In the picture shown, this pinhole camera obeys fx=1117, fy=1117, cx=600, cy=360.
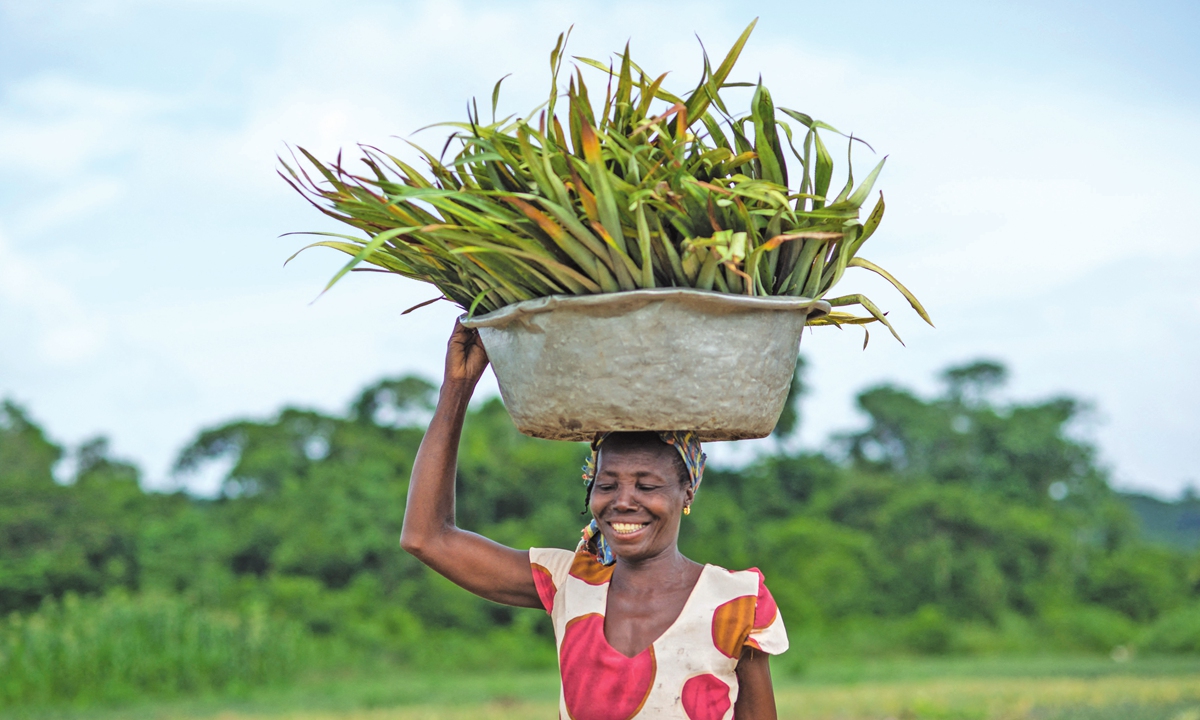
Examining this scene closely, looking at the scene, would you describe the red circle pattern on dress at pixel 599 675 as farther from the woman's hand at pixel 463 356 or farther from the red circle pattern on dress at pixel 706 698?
the woman's hand at pixel 463 356

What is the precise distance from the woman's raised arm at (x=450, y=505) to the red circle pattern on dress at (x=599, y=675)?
6.9 inches

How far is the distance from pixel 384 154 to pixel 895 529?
15.7m

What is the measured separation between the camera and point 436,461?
215 cm

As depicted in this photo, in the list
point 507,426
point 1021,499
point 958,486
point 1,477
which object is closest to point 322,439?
point 507,426

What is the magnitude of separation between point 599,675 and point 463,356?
Answer: 64 cm

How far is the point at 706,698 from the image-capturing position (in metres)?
1.97

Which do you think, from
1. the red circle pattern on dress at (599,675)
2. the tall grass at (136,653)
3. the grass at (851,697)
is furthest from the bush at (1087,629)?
the red circle pattern on dress at (599,675)

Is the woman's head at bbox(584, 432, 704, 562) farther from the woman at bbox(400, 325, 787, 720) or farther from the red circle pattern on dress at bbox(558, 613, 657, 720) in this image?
the red circle pattern on dress at bbox(558, 613, 657, 720)

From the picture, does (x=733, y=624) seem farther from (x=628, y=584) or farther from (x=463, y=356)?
(x=463, y=356)

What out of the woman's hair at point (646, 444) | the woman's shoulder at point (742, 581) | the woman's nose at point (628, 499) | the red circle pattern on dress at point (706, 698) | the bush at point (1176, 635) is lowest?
the bush at point (1176, 635)

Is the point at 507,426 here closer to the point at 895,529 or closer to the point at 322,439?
the point at 322,439

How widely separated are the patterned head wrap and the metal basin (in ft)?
0.55

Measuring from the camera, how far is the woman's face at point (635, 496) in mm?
2004

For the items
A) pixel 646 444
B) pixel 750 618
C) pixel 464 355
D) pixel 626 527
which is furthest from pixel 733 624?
pixel 464 355
